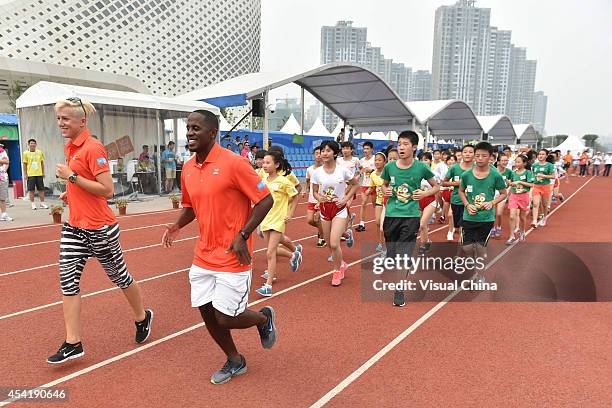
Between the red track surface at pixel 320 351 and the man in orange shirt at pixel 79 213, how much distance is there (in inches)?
18.3

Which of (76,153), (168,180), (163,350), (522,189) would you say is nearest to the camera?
(76,153)

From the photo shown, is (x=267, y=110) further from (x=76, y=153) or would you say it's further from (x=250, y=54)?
(x=250, y=54)

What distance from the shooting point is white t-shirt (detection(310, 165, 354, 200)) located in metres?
5.42

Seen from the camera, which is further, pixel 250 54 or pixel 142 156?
pixel 250 54

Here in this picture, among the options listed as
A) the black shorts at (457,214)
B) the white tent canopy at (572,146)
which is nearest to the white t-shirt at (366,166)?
the black shorts at (457,214)

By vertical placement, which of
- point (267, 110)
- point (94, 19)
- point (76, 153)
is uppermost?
point (94, 19)

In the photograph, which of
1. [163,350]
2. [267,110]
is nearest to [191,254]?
[163,350]

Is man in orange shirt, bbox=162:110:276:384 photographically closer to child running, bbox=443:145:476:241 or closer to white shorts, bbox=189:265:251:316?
white shorts, bbox=189:265:251:316

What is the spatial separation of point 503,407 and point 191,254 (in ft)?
17.3

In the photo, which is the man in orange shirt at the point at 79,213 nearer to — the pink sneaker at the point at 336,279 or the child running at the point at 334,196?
the child running at the point at 334,196

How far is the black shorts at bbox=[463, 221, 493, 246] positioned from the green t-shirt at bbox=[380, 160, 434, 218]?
96 cm

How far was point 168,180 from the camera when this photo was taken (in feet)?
49.0

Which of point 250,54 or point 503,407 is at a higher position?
point 250,54

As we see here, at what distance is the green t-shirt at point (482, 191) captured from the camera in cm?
518
